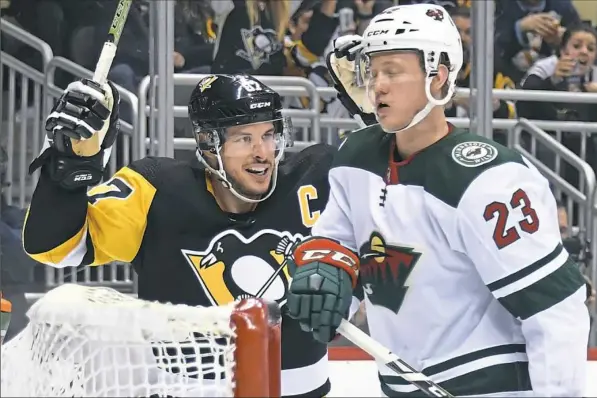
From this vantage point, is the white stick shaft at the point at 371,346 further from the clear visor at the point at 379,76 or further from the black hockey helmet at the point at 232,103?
the black hockey helmet at the point at 232,103

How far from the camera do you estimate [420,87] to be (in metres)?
1.40

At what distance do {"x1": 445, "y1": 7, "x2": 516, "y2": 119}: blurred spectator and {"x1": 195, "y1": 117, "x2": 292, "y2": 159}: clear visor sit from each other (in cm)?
156

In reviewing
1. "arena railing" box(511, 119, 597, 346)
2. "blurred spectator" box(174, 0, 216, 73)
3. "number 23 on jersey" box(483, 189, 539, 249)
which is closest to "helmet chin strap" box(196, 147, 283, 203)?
"number 23 on jersey" box(483, 189, 539, 249)

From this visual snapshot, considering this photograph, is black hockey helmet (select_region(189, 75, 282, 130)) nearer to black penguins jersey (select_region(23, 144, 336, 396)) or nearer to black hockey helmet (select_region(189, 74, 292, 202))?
black hockey helmet (select_region(189, 74, 292, 202))

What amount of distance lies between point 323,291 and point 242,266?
443mm

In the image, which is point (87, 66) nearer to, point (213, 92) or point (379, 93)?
point (213, 92)

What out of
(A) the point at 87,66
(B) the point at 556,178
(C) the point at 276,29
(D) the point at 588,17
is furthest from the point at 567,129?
(A) the point at 87,66

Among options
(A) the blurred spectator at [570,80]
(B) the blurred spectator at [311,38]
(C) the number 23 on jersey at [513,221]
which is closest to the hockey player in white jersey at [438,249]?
(C) the number 23 on jersey at [513,221]

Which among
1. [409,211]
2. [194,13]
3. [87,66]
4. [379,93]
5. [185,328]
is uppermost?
[194,13]

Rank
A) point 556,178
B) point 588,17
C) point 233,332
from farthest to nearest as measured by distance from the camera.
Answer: point 588,17, point 556,178, point 233,332

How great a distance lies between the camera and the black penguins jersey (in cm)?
178

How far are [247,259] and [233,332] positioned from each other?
2.65 ft

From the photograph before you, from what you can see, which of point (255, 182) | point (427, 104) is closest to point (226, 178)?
point (255, 182)

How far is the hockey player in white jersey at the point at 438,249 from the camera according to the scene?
126cm
